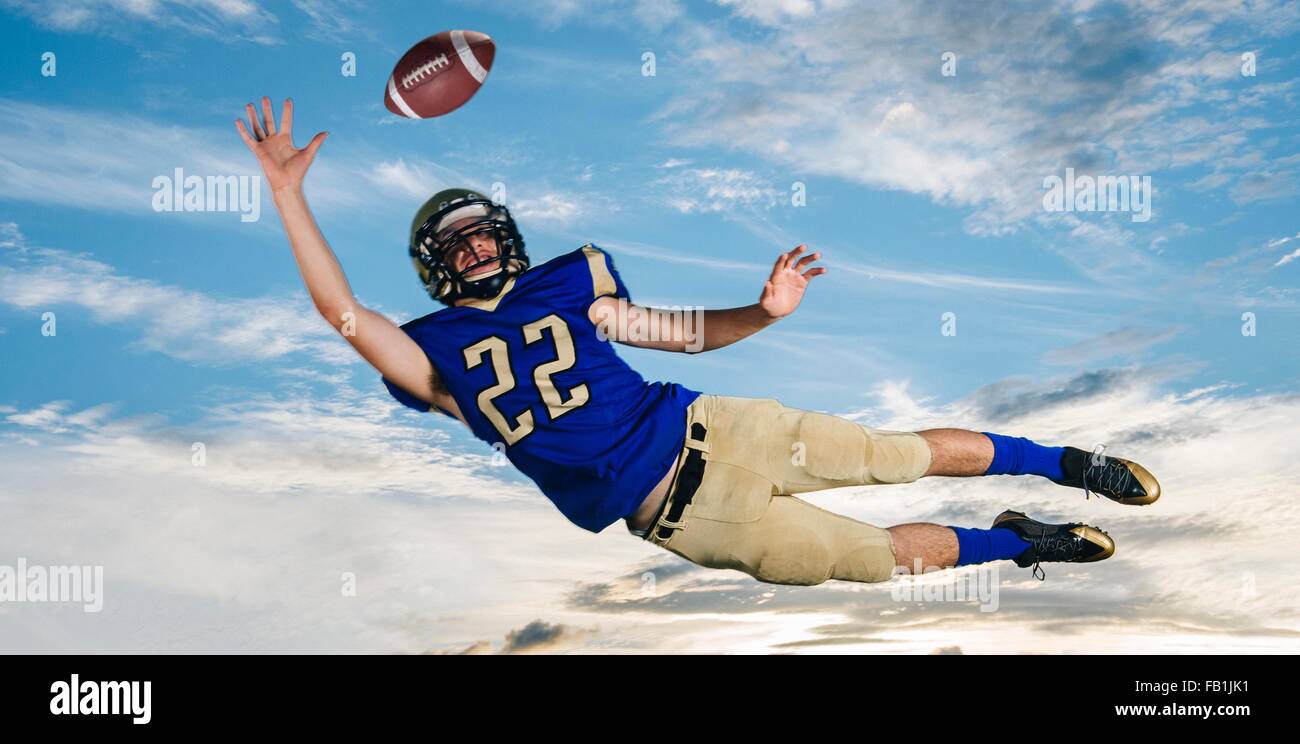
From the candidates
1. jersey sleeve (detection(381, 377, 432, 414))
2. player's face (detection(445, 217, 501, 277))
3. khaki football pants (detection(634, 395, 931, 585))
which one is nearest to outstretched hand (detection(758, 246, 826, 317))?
khaki football pants (detection(634, 395, 931, 585))

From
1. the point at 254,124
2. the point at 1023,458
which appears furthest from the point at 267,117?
the point at 1023,458

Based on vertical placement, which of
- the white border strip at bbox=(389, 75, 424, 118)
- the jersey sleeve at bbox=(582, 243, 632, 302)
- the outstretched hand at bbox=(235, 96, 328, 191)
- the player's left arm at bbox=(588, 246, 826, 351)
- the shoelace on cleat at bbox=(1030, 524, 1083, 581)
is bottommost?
the shoelace on cleat at bbox=(1030, 524, 1083, 581)

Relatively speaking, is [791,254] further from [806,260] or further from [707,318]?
[707,318]

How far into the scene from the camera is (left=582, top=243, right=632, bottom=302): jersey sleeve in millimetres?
5840

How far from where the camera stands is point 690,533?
5.58 meters

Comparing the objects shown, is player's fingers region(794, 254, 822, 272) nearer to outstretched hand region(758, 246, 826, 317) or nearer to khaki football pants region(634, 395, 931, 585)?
outstretched hand region(758, 246, 826, 317)

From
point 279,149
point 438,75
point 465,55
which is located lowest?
point 279,149

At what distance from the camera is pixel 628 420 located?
217 inches

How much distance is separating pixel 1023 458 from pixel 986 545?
588 millimetres

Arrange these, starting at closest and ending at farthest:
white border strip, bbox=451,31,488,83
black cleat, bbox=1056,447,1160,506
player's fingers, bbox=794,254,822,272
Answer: player's fingers, bbox=794,254,822,272
white border strip, bbox=451,31,488,83
black cleat, bbox=1056,447,1160,506

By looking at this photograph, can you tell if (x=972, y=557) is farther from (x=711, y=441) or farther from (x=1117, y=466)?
(x=711, y=441)

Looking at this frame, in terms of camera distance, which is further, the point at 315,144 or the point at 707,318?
the point at 707,318

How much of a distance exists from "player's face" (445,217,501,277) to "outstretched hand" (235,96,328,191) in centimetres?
93

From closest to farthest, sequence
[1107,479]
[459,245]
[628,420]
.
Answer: [628,420] → [459,245] → [1107,479]
